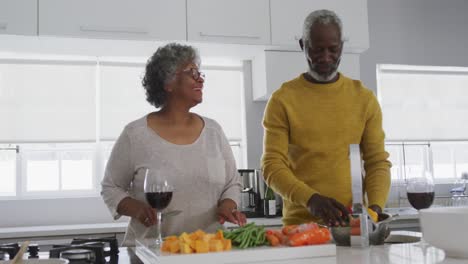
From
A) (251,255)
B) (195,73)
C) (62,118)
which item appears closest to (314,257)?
(251,255)

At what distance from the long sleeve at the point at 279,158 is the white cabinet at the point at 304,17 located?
1.62 metres

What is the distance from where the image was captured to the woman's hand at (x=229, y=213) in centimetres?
164

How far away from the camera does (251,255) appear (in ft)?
3.76

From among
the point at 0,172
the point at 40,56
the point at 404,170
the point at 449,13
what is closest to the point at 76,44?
the point at 40,56

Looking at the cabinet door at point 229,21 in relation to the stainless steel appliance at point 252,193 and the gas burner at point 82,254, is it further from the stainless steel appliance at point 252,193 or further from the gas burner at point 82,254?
the gas burner at point 82,254

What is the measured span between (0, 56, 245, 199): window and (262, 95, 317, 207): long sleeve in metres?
1.73

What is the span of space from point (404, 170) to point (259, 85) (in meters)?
1.46

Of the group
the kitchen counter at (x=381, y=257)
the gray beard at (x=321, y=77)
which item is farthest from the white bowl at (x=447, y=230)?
the gray beard at (x=321, y=77)

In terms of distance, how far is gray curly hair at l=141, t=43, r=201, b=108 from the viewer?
192 centimetres

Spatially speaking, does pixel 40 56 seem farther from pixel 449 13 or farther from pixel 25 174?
pixel 449 13

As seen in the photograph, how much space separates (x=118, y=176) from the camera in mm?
1783

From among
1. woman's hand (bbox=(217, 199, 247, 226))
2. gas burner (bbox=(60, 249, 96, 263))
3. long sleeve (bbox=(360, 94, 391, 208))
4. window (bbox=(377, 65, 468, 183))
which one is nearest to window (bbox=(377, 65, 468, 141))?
window (bbox=(377, 65, 468, 183))

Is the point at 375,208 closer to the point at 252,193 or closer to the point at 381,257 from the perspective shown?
the point at 381,257

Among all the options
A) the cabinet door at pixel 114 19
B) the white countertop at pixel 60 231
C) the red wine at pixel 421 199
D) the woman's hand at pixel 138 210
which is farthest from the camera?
the cabinet door at pixel 114 19
